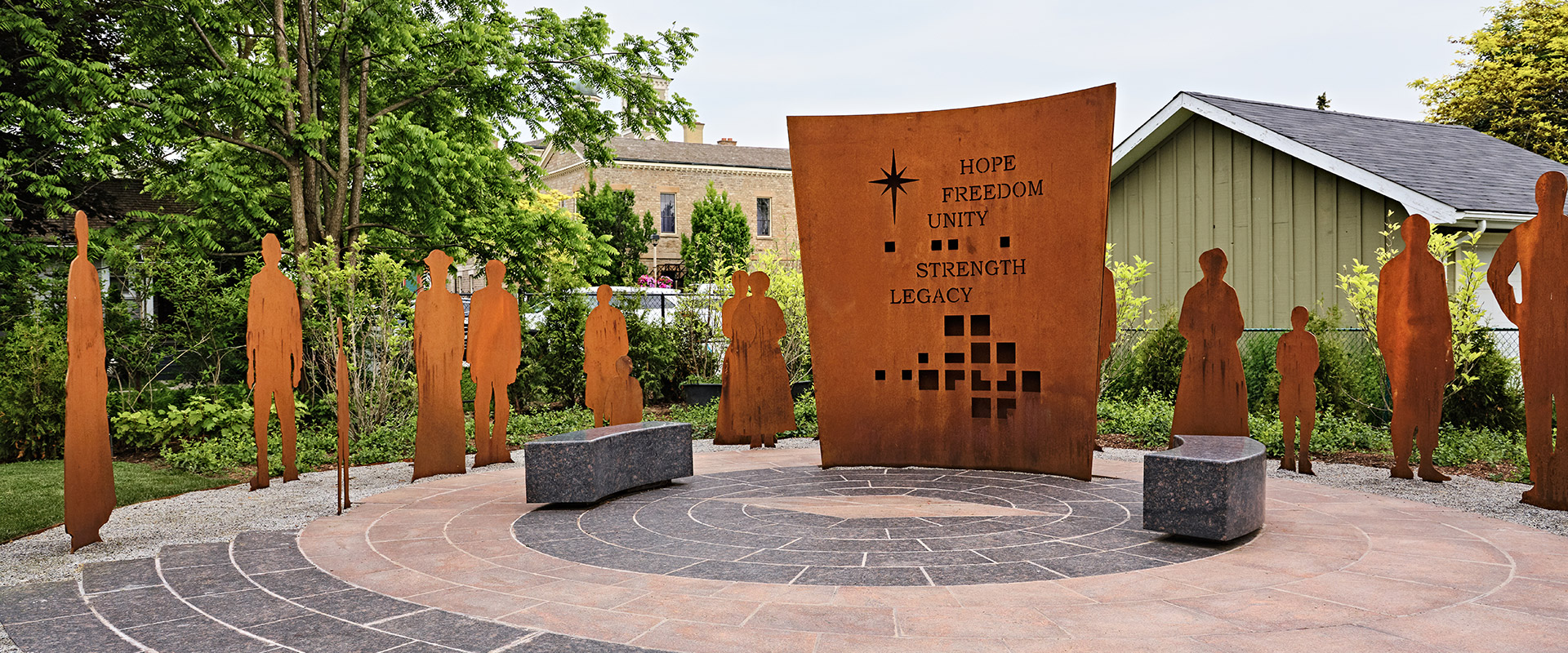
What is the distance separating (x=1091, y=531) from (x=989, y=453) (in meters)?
2.20

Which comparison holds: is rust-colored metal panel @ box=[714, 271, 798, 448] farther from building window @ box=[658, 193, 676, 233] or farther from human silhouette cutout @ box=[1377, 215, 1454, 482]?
building window @ box=[658, 193, 676, 233]

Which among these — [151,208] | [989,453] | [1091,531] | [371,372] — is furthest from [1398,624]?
[151,208]

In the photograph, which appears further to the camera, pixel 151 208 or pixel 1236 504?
pixel 151 208

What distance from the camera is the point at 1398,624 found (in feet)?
12.0

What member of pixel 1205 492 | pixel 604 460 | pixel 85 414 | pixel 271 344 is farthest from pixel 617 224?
pixel 1205 492

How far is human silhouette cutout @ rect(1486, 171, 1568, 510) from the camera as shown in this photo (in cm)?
613

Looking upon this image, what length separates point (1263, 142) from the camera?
13.7m

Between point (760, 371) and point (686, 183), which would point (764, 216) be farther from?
point (760, 371)

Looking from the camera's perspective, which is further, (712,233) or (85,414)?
(712,233)

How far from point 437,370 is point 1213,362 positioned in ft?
21.2

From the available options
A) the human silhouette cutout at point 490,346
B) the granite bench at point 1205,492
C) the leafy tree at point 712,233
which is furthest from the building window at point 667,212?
the granite bench at point 1205,492

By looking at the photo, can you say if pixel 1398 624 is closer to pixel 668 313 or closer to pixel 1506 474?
pixel 1506 474

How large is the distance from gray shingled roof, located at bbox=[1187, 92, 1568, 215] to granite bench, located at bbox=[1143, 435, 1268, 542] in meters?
8.42

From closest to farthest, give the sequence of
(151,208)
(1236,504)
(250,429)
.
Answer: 1. (1236,504)
2. (250,429)
3. (151,208)
